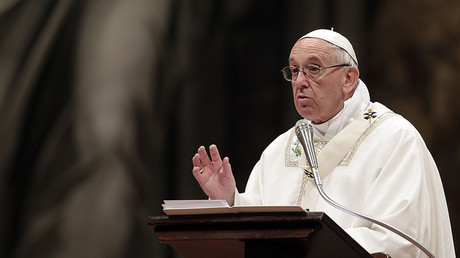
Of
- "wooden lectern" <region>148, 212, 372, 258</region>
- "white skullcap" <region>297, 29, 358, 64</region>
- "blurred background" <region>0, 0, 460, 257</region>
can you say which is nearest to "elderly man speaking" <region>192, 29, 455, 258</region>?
"white skullcap" <region>297, 29, 358, 64</region>

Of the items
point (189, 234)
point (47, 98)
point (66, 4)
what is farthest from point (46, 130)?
point (189, 234)

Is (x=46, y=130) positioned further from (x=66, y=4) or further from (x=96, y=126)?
(x=66, y=4)

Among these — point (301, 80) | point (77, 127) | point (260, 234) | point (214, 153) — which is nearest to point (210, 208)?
point (260, 234)

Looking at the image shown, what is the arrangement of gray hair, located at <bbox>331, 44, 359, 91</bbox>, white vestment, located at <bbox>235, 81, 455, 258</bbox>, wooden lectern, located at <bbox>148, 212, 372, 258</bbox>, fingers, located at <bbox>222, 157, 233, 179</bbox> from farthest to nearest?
gray hair, located at <bbox>331, 44, 359, 91</bbox> < fingers, located at <bbox>222, 157, 233, 179</bbox> < white vestment, located at <bbox>235, 81, 455, 258</bbox> < wooden lectern, located at <bbox>148, 212, 372, 258</bbox>

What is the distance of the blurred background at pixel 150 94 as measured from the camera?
5.34 metres

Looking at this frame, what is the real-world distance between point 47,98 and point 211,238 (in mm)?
3431

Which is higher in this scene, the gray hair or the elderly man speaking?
Answer: the gray hair

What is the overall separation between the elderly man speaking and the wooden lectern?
669 millimetres

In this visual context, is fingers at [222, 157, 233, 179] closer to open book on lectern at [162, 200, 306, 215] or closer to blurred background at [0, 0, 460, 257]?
open book on lectern at [162, 200, 306, 215]

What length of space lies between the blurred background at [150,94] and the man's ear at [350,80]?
1.55 m

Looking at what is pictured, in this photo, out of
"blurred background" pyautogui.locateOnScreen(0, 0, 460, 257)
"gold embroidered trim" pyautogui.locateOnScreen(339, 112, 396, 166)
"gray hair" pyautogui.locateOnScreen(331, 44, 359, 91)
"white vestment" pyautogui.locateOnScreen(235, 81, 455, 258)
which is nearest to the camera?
"white vestment" pyautogui.locateOnScreen(235, 81, 455, 258)

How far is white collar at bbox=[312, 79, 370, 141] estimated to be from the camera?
381 centimetres

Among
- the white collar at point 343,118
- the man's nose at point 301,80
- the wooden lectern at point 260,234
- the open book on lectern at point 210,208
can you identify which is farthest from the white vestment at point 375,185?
the open book on lectern at point 210,208

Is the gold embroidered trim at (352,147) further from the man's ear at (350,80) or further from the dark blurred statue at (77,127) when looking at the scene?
the dark blurred statue at (77,127)
